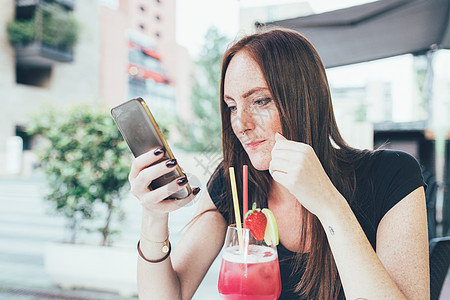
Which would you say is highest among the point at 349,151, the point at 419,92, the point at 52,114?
the point at 419,92

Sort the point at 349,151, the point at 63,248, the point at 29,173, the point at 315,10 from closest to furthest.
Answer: the point at 349,151, the point at 315,10, the point at 63,248, the point at 29,173

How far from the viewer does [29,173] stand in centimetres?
A: 1370

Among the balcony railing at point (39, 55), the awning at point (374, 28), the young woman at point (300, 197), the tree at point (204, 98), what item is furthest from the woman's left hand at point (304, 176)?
the balcony railing at point (39, 55)

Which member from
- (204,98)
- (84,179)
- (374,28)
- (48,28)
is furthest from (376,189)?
(48,28)

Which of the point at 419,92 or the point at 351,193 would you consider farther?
the point at 419,92

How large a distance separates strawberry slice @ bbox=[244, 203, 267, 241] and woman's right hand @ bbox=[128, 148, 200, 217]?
187 mm

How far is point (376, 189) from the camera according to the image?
1130 millimetres

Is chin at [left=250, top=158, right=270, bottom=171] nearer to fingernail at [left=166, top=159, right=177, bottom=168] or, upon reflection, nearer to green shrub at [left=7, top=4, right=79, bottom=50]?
fingernail at [left=166, top=159, right=177, bottom=168]

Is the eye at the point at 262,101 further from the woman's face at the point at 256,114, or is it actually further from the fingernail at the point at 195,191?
the fingernail at the point at 195,191

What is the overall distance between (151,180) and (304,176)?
0.36 metres

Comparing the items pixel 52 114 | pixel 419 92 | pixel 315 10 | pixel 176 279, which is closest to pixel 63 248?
→ pixel 52 114

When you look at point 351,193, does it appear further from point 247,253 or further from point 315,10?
point 315,10

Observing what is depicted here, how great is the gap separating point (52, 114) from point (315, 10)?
2.25 meters

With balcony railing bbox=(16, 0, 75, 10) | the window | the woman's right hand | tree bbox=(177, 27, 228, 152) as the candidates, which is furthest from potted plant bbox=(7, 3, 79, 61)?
the woman's right hand
